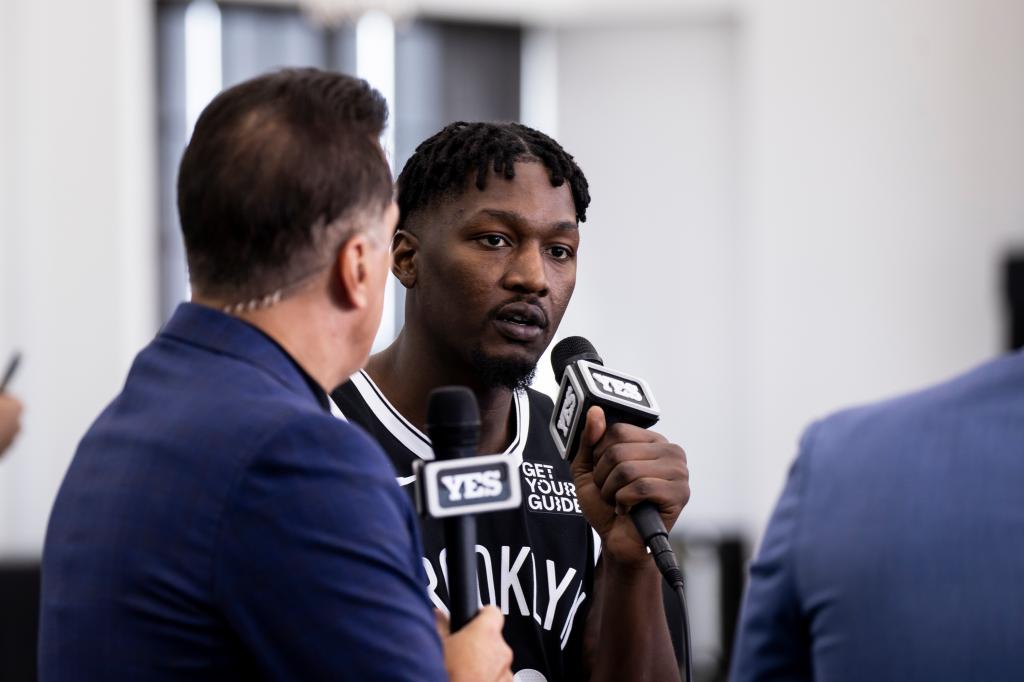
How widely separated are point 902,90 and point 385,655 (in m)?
6.18

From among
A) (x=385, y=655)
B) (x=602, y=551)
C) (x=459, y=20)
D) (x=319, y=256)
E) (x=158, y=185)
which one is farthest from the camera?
(x=459, y=20)

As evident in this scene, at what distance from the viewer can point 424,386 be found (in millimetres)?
1927

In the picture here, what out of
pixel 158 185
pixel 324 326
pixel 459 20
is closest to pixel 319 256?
pixel 324 326

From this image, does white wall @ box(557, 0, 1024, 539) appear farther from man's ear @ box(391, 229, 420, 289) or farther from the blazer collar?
the blazer collar


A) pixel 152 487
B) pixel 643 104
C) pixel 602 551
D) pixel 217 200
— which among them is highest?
pixel 643 104

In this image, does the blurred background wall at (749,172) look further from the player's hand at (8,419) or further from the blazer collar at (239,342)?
the blazer collar at (239,342)

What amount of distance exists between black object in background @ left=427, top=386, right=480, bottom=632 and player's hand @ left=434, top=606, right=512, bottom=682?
23 mm

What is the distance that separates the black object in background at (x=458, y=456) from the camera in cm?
134

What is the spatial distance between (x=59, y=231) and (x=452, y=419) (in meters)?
4.69

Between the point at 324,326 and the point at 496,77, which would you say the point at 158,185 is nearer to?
the point at 496,77

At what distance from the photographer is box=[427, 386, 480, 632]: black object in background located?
4.38 ft

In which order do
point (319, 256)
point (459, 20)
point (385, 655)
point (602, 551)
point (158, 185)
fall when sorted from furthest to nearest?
point (459, 20)
point (158, 185)
point (602, 551)
point (319, 256)
point (385, 655)

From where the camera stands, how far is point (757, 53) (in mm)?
6691

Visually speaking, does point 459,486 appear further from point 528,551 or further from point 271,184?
point 528,551
